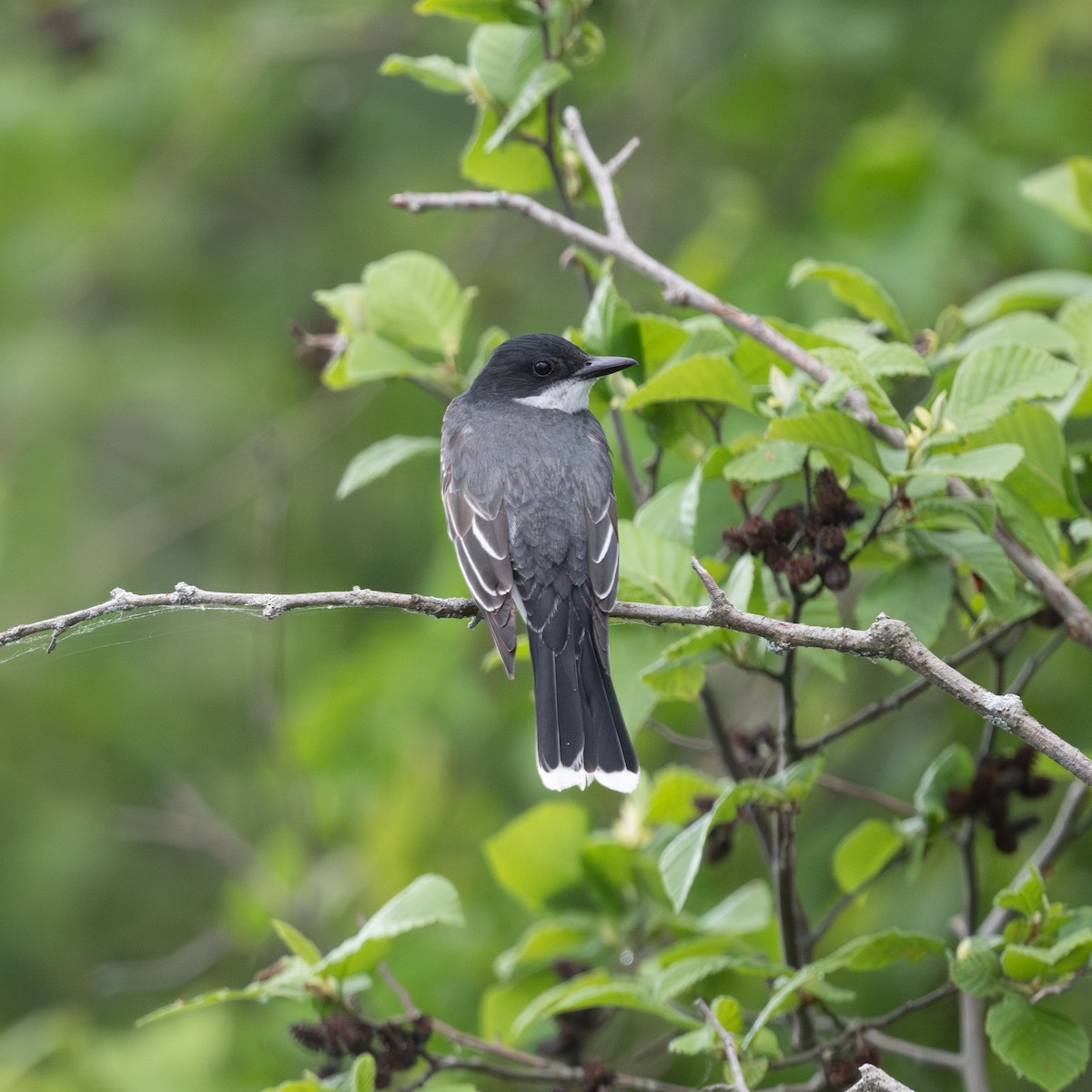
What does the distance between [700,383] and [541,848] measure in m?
1.29

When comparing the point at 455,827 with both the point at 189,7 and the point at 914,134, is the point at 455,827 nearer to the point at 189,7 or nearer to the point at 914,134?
the point at 914,134

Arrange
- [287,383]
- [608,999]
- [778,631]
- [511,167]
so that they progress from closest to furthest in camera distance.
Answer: [778,631] < [608,999] < [511,167] < [287,383]

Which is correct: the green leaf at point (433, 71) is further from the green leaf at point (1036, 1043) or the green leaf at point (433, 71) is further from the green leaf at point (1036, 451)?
the green leaf at point (1036, 1043)

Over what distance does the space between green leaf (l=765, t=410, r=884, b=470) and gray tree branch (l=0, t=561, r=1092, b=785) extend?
396mm

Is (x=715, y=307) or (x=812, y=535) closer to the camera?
(x=812, y=535)

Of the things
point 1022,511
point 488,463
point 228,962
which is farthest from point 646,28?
point 228,962

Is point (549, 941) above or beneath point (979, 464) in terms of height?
beneath

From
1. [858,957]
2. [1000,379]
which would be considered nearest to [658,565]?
[1000,379]

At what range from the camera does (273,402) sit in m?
8.04

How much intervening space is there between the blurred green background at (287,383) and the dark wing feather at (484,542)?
81 centimetres

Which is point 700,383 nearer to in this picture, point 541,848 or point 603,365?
point 603,365

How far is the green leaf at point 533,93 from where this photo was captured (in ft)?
11.6

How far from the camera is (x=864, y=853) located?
12.2ft

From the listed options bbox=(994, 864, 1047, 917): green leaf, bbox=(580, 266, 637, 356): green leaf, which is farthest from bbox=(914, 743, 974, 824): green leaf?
bbox=(580, 266, 637, 356): green leaf
